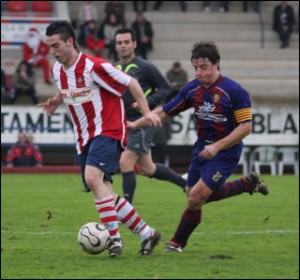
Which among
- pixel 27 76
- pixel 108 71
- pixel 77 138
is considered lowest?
pixel 27 76

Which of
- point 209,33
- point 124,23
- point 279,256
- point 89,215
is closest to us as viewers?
point 279,256

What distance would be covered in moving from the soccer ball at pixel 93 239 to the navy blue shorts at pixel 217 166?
1442 millimetres

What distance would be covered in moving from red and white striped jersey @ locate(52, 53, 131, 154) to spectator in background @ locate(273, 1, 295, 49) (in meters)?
22.9

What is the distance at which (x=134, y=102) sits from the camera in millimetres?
12609

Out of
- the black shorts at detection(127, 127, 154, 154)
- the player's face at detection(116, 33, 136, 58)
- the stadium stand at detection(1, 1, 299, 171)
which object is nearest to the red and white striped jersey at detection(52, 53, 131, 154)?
the player's face at detection(116, 33, 136, 58)

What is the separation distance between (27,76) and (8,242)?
1153 centimetres

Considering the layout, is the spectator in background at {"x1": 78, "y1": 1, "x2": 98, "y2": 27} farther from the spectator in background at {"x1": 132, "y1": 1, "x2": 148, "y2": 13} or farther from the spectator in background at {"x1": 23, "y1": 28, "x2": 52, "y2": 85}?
the spectator in background at {"x1": 132, "y1": 1, "x2": 148, "y2": 13}

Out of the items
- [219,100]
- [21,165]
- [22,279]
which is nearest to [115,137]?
[219,100]

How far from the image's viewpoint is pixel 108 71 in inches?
359

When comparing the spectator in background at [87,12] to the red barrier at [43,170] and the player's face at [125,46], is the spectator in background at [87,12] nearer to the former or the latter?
the red barrier at [43,170]

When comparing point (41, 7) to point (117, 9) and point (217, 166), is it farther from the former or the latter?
point (217, 166)

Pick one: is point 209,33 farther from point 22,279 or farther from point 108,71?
point 108,71

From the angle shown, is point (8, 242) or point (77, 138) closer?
point (77, 138)

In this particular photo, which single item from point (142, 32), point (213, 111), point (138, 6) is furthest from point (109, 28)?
point (213, 111)
